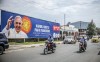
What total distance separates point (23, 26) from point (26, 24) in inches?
51.7

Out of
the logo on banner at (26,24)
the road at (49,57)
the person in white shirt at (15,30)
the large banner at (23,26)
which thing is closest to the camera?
the road at (49,57)

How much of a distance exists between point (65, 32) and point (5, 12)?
4787 cm

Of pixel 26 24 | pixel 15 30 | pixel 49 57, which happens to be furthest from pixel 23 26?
pixel 49 57

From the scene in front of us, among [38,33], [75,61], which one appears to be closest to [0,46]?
[75,61]

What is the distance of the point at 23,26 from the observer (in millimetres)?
36156

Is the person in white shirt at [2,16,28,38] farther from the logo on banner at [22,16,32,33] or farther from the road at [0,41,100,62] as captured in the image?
the road at [0,41,100,62]

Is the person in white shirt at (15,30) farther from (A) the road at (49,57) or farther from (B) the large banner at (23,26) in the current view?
(A) the road at (49,57)

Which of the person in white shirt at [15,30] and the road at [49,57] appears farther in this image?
the person in white shirt at [15,30]

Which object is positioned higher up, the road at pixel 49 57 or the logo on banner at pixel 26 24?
the logo on banner at pixel 26 24

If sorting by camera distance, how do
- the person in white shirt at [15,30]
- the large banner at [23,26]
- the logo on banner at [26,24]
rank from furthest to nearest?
the logo on banner at [26,24] → the person in white shirt at [15,30] → the large banner at [23,26]

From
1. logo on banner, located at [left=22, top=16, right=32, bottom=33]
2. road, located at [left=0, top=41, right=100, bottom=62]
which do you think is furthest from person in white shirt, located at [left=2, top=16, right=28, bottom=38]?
road, located at [left=0, top=41, right=100, bottom=62]

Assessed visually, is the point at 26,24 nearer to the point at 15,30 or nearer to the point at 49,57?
the point at 15,30

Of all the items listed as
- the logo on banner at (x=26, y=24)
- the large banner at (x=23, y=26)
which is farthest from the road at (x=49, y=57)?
the logo on banner at (x=26, y=24)

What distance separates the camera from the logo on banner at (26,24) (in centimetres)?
3641
